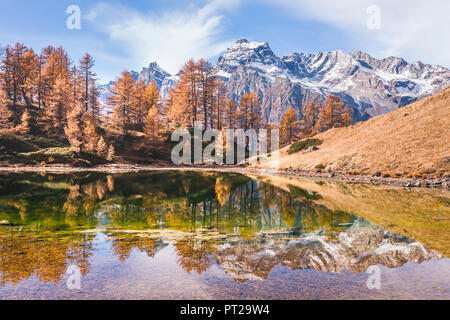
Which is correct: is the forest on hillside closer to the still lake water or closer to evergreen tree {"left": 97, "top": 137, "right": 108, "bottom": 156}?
evergreen tree {"left": 97, "top": 137, "right": 108, "bottom": 156}

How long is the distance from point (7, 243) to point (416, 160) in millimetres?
35967

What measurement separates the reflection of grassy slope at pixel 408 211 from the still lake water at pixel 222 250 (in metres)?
0.07

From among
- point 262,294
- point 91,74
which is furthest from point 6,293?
point 91,74

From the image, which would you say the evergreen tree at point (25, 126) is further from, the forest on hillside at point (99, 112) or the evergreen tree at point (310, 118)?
the evergreen tree at point (310, 118)

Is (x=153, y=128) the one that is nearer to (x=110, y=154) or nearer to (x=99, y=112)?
(x=110, y=154)

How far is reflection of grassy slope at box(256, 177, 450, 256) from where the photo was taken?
10.5 m

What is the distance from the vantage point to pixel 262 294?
18.9ft

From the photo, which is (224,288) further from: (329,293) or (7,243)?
(7,243)

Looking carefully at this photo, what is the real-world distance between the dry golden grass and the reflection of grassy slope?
8.71m

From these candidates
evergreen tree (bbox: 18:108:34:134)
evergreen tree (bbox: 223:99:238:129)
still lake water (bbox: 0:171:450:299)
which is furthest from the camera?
evergreen tree (bbox: 223:99:238:129)

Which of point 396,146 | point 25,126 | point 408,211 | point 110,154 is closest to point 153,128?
point 110,154

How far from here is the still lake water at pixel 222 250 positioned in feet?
19.6

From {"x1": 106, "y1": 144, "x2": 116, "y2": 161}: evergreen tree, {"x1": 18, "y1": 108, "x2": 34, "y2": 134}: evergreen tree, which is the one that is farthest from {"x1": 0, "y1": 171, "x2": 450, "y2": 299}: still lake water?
{"x1": 18, "y1": 108, "x2": 34, "y2": 134}: evergreen tree

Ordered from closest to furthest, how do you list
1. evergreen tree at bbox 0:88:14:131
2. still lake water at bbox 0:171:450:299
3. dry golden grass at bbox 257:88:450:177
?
still lake water at bbox 0:171:450:299 → dry golden grass at bbox 257:88:450:177 → evergreen tree at bbox 0:88:14:131
